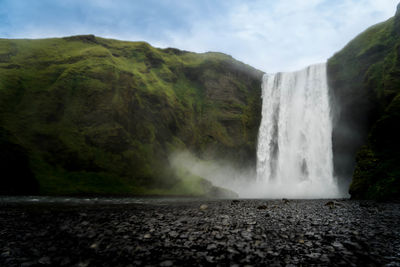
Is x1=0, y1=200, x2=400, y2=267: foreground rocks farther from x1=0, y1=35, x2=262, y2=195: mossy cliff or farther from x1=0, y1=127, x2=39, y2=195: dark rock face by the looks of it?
x1=0, y1=35, x2=262, y2=195: mossy cliff

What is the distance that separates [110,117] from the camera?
4156cm

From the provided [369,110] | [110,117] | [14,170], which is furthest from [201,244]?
[369,110]

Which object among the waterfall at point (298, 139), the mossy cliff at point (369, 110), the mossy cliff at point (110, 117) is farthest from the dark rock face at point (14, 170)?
the mossy cliff at point (369, 110)

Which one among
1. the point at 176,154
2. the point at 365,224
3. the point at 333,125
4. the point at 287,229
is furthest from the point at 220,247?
the point at 333,125

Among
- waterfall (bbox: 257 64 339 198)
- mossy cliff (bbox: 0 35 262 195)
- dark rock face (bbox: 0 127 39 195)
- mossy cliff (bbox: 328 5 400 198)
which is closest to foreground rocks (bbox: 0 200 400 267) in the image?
mossy cliff (bbox: 328 5 400 198)

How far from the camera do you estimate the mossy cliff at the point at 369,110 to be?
2330 centimetres

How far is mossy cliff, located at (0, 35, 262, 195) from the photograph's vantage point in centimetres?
3491

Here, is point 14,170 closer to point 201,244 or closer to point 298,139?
point 201,244

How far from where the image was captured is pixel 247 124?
6119cm

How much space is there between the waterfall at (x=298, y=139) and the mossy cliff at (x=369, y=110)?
2.74 m

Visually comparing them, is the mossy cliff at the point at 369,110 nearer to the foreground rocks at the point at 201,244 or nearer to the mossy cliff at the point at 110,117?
the foreground rocks at the point at 201,244

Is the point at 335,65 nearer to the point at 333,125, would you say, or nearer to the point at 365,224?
the point at 333,125

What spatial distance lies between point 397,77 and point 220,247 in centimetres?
3602

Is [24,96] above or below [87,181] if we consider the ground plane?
above
